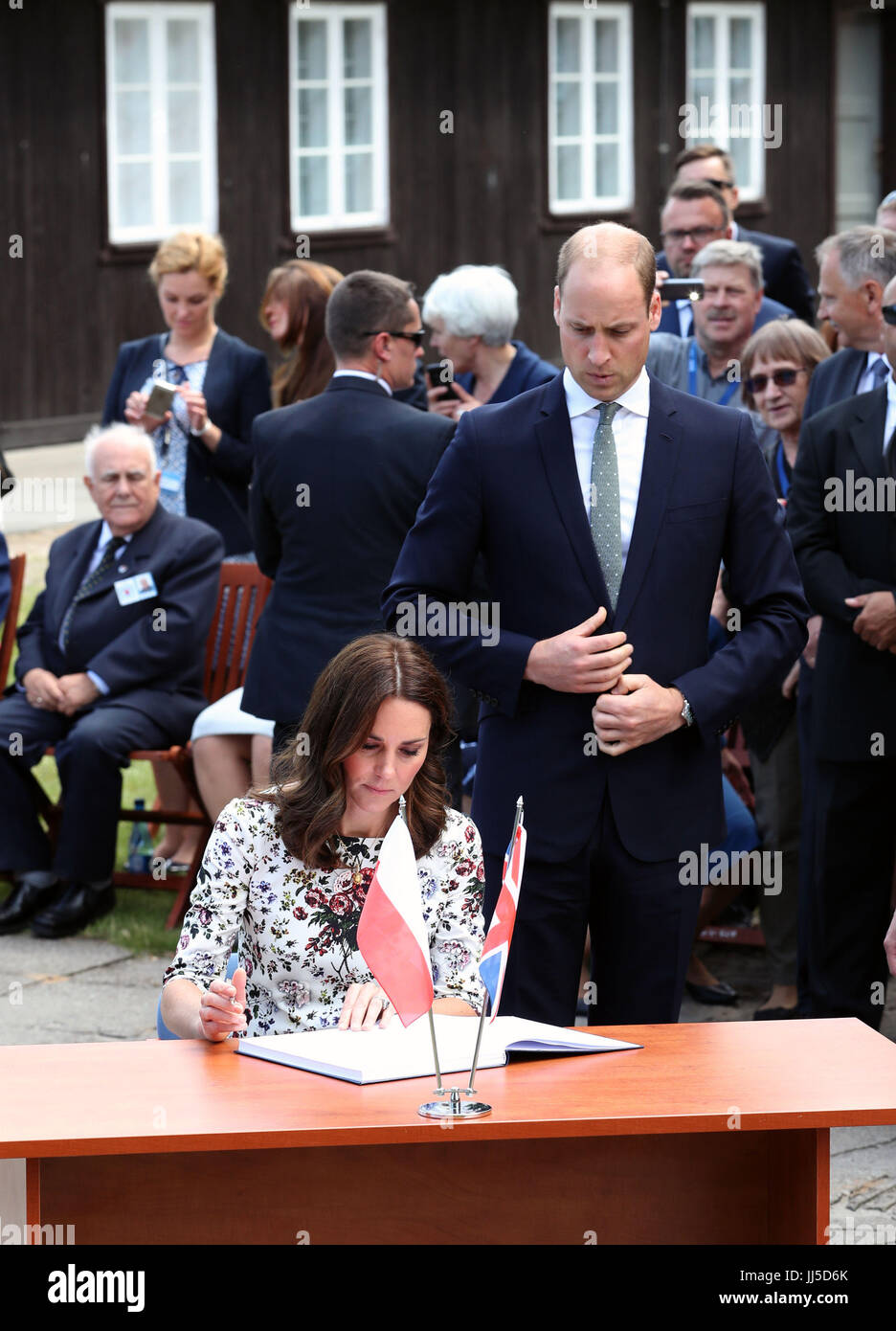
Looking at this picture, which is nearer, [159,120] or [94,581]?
A: [94,581]

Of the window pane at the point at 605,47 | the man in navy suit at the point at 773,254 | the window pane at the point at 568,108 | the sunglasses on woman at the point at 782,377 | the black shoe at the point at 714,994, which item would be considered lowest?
the black shoe at the point at 714,994

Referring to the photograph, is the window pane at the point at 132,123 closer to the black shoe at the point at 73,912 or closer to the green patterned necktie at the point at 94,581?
the green patterned necktie at the point at 94,581

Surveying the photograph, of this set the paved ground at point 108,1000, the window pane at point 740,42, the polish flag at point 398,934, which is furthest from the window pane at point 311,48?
the polish flag at point 398,934


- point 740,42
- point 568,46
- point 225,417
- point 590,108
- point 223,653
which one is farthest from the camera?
point 740,42

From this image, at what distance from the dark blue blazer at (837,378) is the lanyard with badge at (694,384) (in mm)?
578

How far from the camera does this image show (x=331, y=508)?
5402mm

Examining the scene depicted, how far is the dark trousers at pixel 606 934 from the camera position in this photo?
376 cm

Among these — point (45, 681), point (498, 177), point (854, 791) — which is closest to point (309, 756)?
Answer: point (854, 791)

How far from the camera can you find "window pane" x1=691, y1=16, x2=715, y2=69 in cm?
1992

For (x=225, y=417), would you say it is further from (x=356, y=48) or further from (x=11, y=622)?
(x=356, y=48)

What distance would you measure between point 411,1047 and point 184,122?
→ 13891 mm

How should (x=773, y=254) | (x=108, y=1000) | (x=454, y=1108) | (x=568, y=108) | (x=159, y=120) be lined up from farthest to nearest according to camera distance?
(x=568, y=108)
(x=159, y=120)
(x=773, y=254)
(x=108, y=1000)
(x=454, y=1108)

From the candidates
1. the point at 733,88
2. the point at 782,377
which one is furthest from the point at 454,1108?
the point at 733,88
